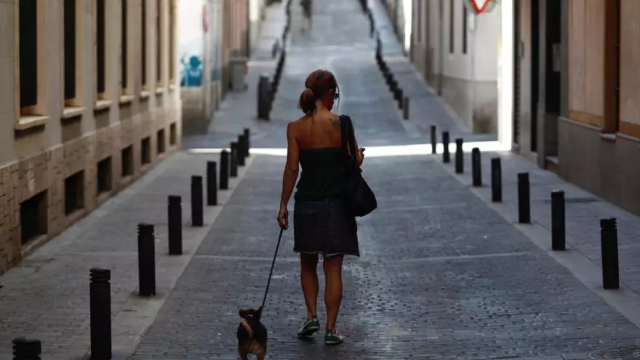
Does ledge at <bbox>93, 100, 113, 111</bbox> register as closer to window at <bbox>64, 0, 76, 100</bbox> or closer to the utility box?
window at <bbox>64, 0, 76, 100</bbox>

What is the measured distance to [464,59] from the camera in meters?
38.8

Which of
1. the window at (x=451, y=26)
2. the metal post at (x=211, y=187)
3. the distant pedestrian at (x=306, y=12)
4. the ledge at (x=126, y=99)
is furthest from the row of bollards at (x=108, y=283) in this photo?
the distant pedestrian at (x=306, y=12)

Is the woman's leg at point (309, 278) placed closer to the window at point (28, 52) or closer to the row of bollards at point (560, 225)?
the row of bollards at point (560, 225)

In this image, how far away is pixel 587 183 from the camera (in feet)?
69.8

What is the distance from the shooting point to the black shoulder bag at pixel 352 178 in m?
9.72

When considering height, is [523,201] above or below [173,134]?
below

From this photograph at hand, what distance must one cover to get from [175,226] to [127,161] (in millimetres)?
9366

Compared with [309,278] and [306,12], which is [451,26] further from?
[306,12]

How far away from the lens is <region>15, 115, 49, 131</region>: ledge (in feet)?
47.3

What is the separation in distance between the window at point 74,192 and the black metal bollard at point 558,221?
6520mm

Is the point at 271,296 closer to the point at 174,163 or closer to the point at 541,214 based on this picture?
the point at 541,214

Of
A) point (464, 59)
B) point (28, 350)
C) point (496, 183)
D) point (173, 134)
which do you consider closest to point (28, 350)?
point (28, 350)

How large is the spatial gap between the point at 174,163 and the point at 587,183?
→ 970 centimetres

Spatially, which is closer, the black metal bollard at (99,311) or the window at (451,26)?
the black metal bollard at (99,311)
